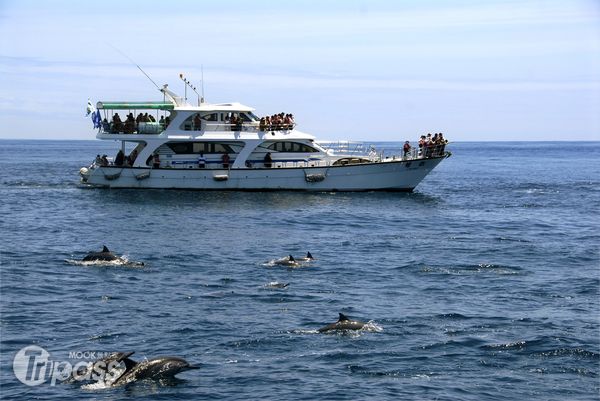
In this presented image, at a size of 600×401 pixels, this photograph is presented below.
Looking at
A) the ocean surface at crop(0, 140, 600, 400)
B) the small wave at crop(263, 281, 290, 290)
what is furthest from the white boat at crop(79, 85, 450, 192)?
the small wave at crop(263, 281, 290, 290)

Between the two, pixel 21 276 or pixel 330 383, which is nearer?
pixel 330 383

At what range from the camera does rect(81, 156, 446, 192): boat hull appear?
57.3 meters

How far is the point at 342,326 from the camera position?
24.5 meters

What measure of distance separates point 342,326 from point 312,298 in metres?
4.28

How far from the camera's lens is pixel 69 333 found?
24.1m

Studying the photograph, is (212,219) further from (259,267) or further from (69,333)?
(69,333)

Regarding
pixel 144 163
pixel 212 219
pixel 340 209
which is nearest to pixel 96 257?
pixel 212 219

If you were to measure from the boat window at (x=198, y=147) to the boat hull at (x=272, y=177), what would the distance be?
151cm

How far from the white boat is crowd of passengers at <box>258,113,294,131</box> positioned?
0.06 meters

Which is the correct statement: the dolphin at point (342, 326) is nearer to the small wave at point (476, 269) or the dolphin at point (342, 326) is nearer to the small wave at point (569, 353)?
the small wave at point (569, 353)

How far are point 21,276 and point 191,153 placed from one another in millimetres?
27077

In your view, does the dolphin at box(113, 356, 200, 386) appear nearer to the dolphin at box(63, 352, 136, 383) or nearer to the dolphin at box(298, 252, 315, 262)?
the dolphin at box(63, 352, 136, 383)

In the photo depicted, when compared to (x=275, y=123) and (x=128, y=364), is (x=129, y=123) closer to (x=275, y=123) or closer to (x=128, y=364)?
(x=275, y=123)

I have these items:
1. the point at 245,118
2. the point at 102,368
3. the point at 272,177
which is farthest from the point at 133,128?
the point at 102,368
